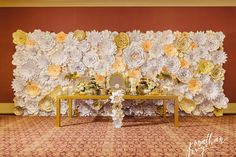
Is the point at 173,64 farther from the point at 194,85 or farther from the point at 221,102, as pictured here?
the point at 221,102

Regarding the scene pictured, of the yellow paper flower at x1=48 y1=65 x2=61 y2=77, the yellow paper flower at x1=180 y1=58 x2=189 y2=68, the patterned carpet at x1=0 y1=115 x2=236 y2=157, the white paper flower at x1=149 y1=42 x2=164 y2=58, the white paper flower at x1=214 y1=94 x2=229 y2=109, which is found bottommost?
the patterned carpet at x1=0 y1=115 x2=236 y2=157

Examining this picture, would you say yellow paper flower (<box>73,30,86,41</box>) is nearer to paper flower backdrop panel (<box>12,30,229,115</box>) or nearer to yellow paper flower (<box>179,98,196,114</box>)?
paper flower backdrop panel (<box>12,30,229,115</box>)

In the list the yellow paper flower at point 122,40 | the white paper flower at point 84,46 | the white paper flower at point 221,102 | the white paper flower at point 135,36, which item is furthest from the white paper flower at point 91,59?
the white paper flower at point 221,102

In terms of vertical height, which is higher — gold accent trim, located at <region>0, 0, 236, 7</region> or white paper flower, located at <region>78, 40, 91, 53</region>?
gold accent trim, located at <region>0, 0, 236, 7</region>

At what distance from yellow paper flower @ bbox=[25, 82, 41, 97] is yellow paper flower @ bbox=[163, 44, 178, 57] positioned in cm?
307

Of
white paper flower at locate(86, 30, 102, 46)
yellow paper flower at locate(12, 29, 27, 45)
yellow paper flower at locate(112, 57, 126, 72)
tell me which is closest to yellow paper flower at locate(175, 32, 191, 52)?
yellow paper flower at locate(112, 57, 126, 72)

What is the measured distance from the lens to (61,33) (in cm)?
813

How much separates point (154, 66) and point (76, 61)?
1786 millimetres

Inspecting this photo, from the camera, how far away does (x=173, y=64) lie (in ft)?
26.2

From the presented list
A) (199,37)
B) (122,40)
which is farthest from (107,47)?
(199,37)

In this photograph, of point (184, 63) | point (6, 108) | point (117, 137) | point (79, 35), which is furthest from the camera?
point (6, 108)

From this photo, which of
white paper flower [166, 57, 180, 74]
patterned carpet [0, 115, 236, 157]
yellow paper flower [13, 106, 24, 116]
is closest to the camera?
patterned carpet [0, 115, 236, 157]

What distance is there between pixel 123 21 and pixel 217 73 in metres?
2.49

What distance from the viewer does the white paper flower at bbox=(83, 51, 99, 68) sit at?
8000 mm
